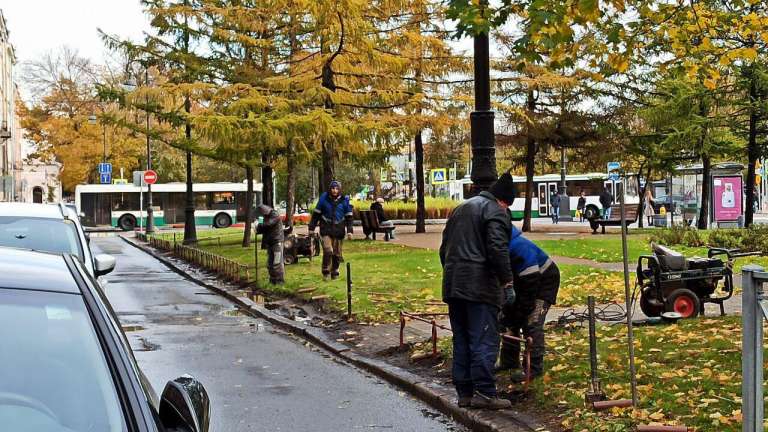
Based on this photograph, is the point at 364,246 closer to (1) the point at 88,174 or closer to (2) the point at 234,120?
(2) the point at 234,120

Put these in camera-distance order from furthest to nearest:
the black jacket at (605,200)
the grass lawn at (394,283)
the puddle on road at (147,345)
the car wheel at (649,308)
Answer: the black jacket at (605,200) → the grass lawn at (394,283) → the puddle on road at (147,345) → the car wheel at (649,308)

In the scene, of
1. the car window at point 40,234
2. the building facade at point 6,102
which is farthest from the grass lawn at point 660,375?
the building facade at point 6,102

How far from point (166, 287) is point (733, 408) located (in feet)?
50.8

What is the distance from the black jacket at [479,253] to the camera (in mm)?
7531

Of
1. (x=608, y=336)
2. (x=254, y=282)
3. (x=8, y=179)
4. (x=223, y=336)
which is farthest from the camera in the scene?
(x=8, y=179)

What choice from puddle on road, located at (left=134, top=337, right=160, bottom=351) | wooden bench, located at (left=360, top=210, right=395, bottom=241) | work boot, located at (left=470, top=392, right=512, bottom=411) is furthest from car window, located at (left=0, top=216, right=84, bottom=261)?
wooden bench, located at (left=360, top=210, right=395, bottom=241)

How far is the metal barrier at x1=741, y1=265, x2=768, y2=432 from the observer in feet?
15.4

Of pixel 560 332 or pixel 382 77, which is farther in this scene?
pixel 382 77

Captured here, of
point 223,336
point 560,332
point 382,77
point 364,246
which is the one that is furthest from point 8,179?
point 560,332

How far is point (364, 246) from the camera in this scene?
2683 cm

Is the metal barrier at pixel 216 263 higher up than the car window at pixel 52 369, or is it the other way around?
the car window at pixel 52 369

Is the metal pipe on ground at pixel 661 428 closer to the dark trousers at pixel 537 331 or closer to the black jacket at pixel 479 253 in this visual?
the black jacket at pixel 479 253

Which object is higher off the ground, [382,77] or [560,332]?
[382,77]

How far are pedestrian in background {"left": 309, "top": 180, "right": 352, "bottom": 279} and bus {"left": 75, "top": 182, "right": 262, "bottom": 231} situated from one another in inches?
1605
